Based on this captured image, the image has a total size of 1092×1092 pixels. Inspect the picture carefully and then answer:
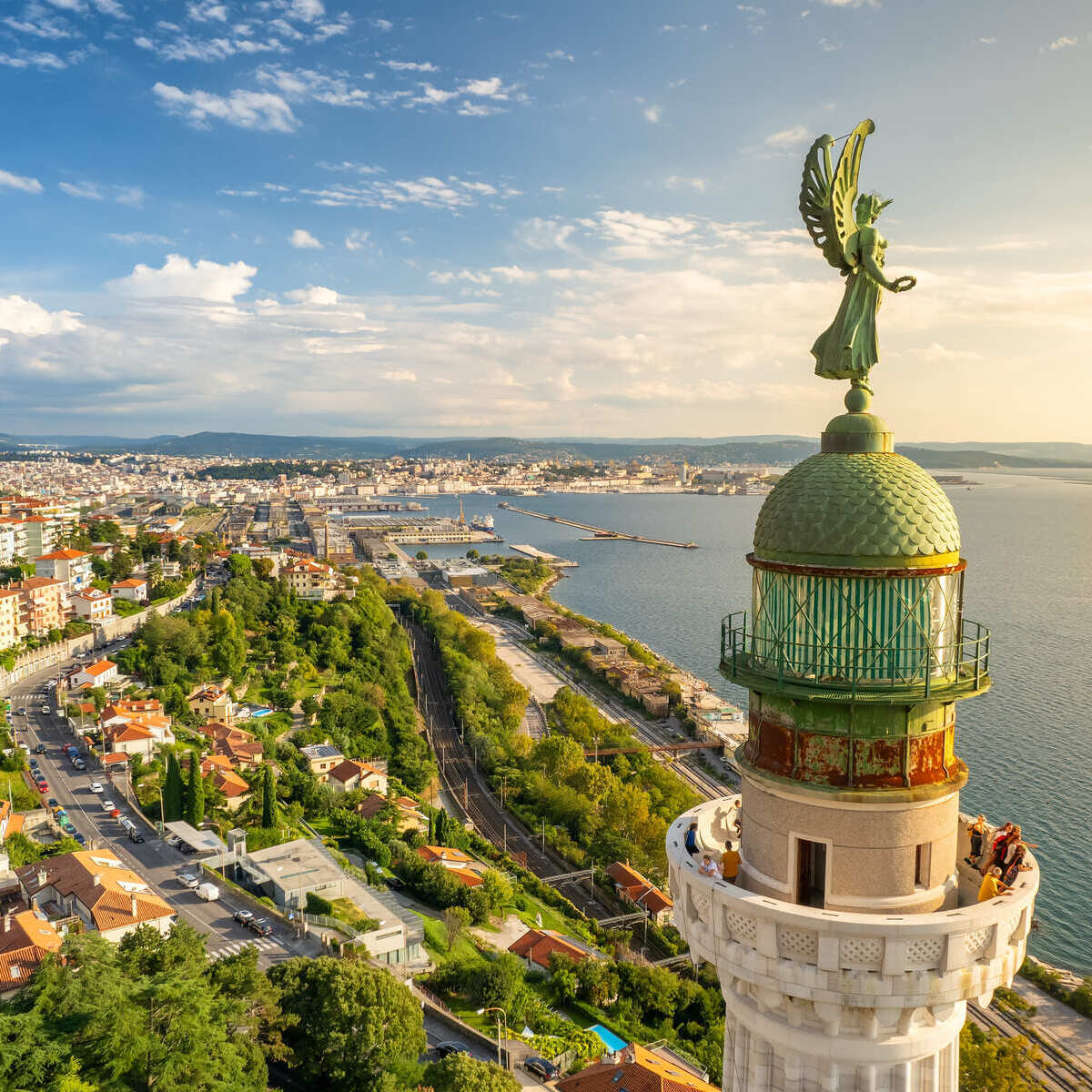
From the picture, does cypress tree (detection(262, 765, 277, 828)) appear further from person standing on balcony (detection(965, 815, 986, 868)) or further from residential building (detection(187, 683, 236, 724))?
person standing on balcony (detection(965, 815, 986, 868))

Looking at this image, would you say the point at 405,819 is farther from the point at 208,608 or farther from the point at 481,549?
the point at 481,549

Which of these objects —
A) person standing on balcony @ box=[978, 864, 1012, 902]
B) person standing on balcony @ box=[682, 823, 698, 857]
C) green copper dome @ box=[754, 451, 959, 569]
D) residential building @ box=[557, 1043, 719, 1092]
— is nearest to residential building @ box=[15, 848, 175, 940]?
residential building @ box=[557, 1043, 719, 1092]

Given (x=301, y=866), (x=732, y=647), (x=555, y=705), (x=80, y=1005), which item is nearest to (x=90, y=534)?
(x=555, y=705)

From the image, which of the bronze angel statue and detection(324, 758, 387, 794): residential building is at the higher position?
the bronze angel statue

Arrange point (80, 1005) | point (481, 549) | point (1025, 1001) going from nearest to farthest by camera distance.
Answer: point (80, 1005) → point (1025, 1001) → point (481, 549)

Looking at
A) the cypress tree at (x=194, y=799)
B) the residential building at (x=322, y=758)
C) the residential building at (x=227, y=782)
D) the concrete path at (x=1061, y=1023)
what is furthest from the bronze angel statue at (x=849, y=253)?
the residential building at (x=322, y=758)
